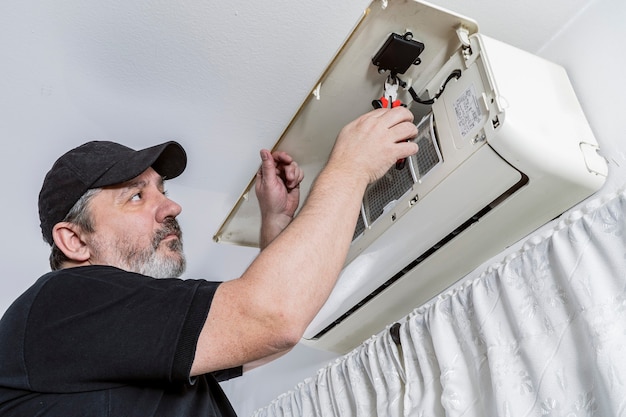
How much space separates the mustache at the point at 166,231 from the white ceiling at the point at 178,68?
367 millimetres

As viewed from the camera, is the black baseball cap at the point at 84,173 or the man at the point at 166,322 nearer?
the man at the point at 166,322

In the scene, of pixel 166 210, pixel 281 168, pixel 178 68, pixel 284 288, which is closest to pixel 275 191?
pixel 281 168

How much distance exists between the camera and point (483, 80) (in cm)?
85

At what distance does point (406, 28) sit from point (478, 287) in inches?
17.7

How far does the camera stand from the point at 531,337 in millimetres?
830

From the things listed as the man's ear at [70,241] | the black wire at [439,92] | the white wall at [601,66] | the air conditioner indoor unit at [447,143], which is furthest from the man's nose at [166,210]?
the white wall at [601,66]

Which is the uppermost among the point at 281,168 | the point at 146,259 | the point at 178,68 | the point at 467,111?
the point at 178,68

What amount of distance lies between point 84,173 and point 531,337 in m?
0.77

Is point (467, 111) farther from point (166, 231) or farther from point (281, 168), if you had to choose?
point (166, 231)

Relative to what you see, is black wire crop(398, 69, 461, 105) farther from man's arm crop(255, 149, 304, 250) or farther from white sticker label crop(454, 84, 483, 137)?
man's arm crop(255, 149, 304, 250)

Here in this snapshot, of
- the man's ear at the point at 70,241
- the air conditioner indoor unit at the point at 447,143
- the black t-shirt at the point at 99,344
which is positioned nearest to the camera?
the black t-shirt at the point at 99,344

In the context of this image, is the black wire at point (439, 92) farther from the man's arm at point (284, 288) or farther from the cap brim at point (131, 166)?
the cap brim at point (131, 166)

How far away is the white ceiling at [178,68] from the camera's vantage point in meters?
1.06

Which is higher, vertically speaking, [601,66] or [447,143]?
[601,66]
